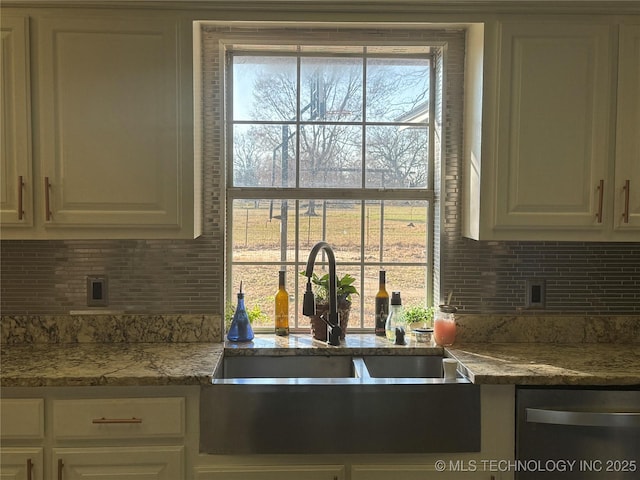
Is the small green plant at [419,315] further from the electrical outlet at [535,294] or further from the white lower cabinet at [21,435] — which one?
the white lower cabinet at [21,435]

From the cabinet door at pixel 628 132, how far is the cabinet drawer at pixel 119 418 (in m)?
1.77

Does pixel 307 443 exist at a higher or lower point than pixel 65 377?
lower

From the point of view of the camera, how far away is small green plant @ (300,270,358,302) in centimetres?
235

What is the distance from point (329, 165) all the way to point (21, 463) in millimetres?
1620

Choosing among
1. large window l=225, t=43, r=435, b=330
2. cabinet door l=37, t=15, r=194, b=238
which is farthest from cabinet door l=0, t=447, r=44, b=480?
large window l=225, t=43, r=435, b=330

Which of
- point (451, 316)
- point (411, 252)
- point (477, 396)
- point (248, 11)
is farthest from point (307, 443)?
point (248, 11)

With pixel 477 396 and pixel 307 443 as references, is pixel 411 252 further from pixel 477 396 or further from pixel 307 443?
pixel 307 443

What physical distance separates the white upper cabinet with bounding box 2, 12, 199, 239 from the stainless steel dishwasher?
1.43 metres

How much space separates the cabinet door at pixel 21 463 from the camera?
73.6 inches

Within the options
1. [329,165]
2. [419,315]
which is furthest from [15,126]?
[419,315]

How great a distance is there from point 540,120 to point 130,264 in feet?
5.71

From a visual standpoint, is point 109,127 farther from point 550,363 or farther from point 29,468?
point 550,363

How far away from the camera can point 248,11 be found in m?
2.15

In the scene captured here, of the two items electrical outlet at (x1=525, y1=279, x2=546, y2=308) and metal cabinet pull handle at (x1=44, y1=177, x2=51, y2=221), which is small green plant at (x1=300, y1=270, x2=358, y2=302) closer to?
electrical outlet at (x1=525, y1=279, x2=546, y2=308)
